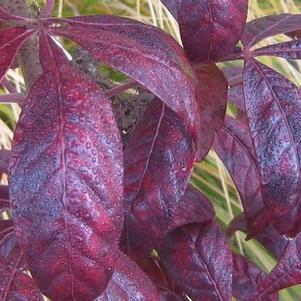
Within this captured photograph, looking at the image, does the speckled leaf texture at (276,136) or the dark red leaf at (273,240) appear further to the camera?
the dark red leaf at (273,240)

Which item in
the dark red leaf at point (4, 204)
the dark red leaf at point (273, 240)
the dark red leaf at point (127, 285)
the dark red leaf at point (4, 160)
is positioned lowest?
the dark red leaf at point (273, 240)

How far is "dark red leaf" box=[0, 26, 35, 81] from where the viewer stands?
0.48m

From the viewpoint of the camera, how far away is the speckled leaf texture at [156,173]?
1.94 ft

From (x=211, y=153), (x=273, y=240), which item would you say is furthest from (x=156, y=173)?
(x=211, y=153)

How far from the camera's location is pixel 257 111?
1.92 ft

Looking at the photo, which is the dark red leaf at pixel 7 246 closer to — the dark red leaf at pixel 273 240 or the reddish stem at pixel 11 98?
the reddish stem at pixel 11 98

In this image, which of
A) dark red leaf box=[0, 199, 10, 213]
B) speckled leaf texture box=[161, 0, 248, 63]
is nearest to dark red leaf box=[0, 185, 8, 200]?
dark red leaf box=[0, 199, 10, 213]

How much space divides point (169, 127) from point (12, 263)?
0.17 meters

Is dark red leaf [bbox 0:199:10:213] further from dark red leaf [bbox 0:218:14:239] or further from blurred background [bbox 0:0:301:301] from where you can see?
blurred background [bbox 0:0:301:301]

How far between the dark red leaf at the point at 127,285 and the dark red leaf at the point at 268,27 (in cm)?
24

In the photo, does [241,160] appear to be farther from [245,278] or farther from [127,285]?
[127,285]

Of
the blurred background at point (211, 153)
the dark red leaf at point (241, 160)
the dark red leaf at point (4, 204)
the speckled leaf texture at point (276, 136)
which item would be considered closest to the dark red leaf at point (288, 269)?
the speckled leaf texture at point (276, 136)

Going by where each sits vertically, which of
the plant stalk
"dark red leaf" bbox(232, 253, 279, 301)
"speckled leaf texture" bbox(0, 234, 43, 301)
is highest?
the plant stalk

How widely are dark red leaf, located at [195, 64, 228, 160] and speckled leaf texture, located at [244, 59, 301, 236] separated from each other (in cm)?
4
